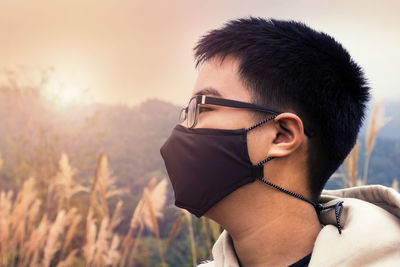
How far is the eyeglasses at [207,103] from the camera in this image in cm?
166

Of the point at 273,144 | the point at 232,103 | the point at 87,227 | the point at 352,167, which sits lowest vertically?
the point at 87,227

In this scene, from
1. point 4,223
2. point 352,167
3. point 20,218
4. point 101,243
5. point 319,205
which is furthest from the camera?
point 20,218

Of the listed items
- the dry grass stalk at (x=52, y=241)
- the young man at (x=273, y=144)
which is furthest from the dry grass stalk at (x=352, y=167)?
the dry grass stalk at (x=52, y=241)

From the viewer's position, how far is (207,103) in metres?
1.72

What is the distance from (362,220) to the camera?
4.74 feet

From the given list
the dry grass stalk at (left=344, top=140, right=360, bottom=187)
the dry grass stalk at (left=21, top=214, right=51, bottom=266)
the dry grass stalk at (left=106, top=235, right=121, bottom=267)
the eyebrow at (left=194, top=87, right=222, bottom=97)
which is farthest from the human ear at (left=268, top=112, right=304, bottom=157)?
the dry grass stalk at (left=21, top=214, right=51, bottom=266)

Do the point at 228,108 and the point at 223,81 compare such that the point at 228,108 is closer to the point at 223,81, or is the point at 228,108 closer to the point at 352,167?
the point at 223,81

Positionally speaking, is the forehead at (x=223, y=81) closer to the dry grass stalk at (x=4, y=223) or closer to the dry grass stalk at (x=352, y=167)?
the dry grass stalk at (x=352, y=167)

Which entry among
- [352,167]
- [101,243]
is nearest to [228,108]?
[352,167]

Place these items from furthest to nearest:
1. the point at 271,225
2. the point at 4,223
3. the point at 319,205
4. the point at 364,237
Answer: the point at 4,223 < the point at 319,205 < the point at 271,225 < the point at 364,237

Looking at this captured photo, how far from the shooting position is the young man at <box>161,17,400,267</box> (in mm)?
1598

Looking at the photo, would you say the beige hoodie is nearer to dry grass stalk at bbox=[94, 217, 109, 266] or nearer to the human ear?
the human ear

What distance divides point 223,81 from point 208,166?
0.35m

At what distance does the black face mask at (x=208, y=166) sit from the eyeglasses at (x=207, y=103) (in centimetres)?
4
